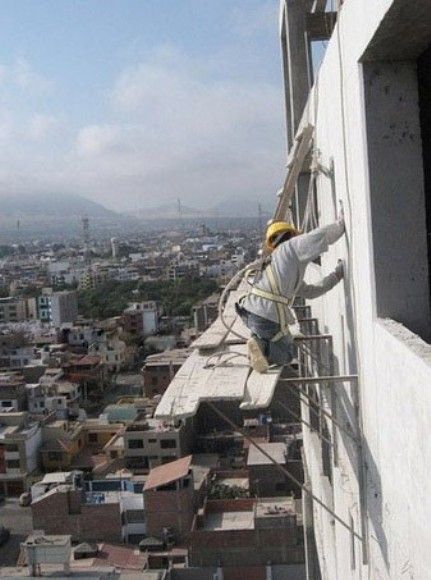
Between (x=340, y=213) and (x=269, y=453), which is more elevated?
(x=340, y=213)

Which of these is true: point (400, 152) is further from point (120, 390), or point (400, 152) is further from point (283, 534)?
point (120, 390)

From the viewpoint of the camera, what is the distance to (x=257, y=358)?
6.89ft

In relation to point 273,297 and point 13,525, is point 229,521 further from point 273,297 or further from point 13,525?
point 273,297

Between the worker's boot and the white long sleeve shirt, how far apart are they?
110 millimetres

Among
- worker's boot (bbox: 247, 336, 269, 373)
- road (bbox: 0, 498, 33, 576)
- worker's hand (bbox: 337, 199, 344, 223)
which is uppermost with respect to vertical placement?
worker's hand (bbox: 337, 199, 344, 223)

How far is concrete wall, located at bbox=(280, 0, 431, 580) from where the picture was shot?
1381 millimetres

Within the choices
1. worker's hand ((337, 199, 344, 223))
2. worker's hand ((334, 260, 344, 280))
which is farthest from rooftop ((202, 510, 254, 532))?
worker's hand ((337, 199, 344, 223))

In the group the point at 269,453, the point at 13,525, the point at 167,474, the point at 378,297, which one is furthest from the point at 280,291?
the point at 13,525

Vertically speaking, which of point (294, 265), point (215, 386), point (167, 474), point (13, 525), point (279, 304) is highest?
point (294, 265)

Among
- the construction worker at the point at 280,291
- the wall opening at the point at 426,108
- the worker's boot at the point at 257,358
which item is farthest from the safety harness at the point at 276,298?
the wall opening at the point at 426,108

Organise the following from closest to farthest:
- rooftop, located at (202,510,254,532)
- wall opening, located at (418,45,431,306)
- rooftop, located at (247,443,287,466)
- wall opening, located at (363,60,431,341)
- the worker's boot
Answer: wall opening, located at (363,60,431,341), wall opening, located at (418,45,431,306), the worker's boot, rooftop, located at (202,510,254,532), rooftop, located at (247,443,287,466)

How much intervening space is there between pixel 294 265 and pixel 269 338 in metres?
0.24

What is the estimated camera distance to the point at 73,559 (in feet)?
37.3

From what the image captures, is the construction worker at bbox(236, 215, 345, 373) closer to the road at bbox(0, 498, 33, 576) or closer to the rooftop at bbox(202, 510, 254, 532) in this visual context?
the rooftop at bbox(202, 510, 254, 532)
